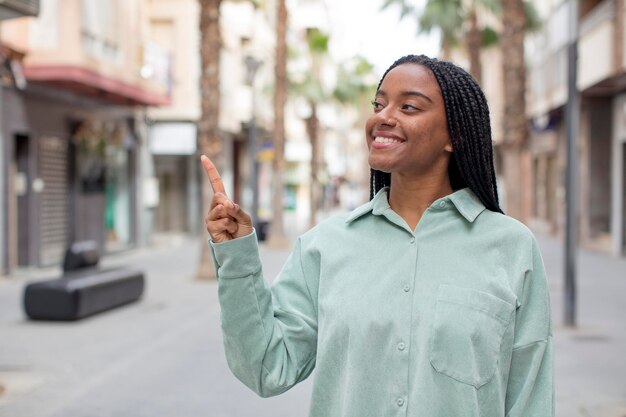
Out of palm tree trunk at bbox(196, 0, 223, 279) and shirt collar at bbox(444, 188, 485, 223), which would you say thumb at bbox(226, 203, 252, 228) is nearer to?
shirt collar at bbox(444, 188, 485, 223)

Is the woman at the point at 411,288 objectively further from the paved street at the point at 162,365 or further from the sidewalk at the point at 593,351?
the sidewalk at the point at 593,351

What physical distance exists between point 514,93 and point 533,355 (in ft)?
42.2

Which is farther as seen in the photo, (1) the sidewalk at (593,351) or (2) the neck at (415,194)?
(1) the sidewalk at (593,351)

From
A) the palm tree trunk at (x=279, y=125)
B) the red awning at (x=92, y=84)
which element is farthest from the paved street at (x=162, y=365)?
the palm tree trunk at (x=279, y=125)

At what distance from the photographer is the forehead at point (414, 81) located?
206 cm

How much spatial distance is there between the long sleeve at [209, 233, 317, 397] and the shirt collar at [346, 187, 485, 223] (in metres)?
0.19

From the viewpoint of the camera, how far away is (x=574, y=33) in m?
10.6

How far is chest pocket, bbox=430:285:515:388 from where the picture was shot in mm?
1920

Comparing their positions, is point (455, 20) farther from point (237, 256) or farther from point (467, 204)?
point (237, 256)

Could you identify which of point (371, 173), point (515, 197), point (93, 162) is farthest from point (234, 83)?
point (371, 173)

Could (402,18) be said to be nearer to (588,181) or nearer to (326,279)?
(588,181)

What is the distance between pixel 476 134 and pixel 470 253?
30 centimetres

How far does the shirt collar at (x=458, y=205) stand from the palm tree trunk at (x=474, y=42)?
18941 mm

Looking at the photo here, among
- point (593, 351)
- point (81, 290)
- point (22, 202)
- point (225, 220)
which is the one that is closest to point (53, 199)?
point (22, 202)
